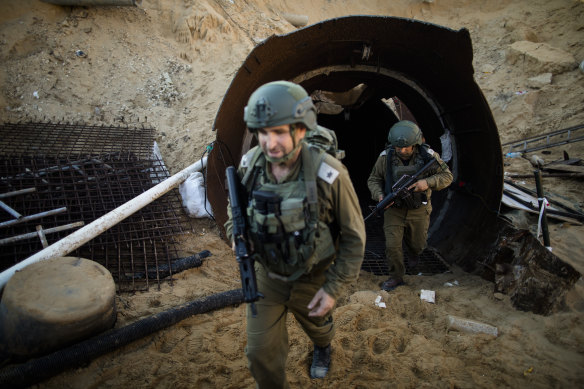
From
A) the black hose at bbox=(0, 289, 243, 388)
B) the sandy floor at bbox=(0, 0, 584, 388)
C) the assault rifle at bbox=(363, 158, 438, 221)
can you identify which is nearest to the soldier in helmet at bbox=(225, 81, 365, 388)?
the sandy floor at bbox=(0, 0, 584, 388)

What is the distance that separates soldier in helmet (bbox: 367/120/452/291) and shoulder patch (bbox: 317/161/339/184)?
2225mm

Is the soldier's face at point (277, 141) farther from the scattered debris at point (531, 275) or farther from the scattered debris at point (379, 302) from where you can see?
the scattered debris at point (531, 275)

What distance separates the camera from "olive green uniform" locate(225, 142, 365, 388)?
1938mm

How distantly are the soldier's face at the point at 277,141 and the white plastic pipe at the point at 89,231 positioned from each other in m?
2.69

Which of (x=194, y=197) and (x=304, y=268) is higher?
(x=304, y=268)

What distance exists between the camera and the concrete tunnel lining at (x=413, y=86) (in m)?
4.06

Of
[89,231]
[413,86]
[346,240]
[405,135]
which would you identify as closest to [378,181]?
[405,135]

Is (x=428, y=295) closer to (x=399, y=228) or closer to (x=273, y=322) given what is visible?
(x=399, y=228)

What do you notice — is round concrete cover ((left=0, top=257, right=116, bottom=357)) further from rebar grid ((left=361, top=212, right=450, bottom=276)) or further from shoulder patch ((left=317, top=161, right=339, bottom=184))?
rebar grid ((left=361, top=212, right=450, bottom=276))

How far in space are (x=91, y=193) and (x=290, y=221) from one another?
3563mm

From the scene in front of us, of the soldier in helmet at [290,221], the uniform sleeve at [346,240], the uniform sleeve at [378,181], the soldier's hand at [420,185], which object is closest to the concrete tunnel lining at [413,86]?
the soldier's hand at [420,185]

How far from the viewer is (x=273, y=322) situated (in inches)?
81.3

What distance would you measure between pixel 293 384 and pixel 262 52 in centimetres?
347

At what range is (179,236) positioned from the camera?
466 centimetres
